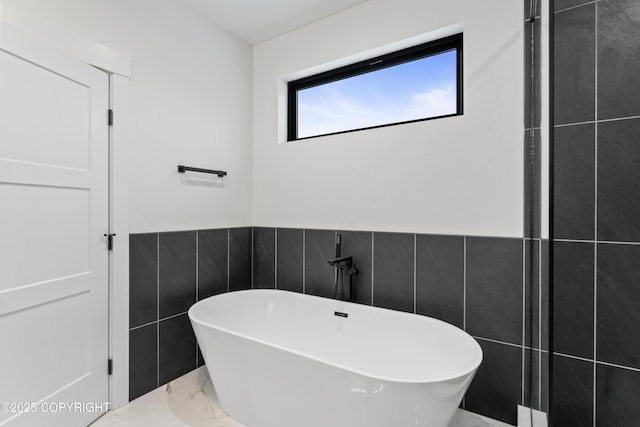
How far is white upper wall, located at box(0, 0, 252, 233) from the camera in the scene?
6.14 ft

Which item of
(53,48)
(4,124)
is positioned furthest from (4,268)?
(53,48)

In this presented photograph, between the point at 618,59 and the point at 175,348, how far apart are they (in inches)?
113

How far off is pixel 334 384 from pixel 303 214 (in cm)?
143

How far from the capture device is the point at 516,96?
1773 millimetres

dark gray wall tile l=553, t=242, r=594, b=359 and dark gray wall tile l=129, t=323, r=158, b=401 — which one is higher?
dark gray wall tile l=553, t=242, r=594, b=359

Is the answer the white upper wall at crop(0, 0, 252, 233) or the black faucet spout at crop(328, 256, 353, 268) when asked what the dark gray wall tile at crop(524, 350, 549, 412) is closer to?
the black faucet spout at crop(328, 256, 353, 268)

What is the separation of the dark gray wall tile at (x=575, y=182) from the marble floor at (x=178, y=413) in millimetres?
1223

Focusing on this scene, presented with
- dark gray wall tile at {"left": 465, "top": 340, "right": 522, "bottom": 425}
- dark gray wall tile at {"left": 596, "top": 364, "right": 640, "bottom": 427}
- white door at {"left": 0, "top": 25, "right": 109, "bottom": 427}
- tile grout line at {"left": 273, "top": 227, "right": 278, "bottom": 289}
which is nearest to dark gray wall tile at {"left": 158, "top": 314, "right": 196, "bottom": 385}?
white door at {"left": 0, "top": 25, "right": 109, "bottom": 427}

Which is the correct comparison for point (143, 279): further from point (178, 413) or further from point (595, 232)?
point (595, 232)

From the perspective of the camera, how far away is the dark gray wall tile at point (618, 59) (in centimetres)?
119

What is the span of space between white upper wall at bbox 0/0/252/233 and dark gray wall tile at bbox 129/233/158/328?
0.09 m

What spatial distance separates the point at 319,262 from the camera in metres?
2.49

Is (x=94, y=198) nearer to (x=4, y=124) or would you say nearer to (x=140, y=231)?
(x=140, y=231)

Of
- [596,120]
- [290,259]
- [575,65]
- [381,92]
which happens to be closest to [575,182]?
[596,120]
